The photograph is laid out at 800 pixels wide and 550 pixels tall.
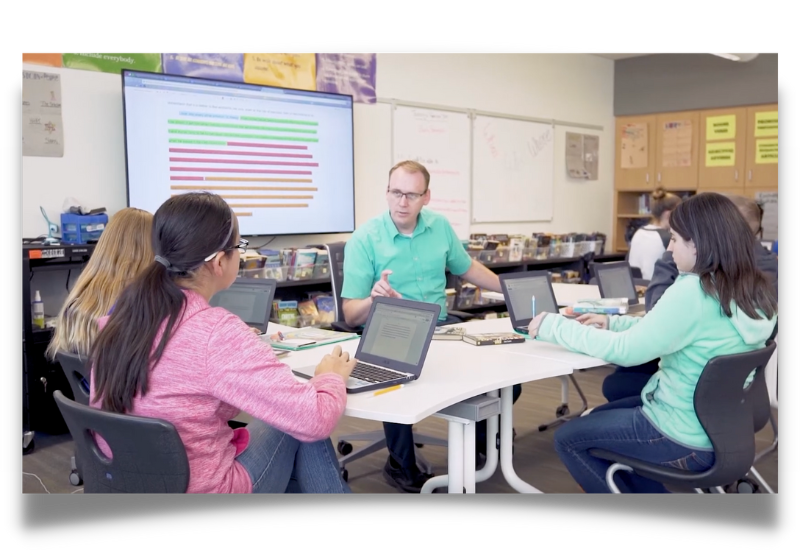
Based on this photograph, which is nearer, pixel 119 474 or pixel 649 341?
pixel 119 474

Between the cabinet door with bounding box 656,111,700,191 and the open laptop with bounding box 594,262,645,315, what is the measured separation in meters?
3.87

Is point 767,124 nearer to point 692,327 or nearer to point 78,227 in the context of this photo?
point 692,327

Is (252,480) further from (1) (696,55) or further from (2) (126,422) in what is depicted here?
(1) (696,55)

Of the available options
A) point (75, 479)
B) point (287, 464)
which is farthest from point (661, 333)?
point (75, 479)

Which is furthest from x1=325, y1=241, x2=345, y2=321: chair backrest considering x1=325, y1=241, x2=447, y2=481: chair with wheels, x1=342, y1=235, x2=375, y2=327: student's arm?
x1=342, y1=235, x2=375, y2=327: student's arm

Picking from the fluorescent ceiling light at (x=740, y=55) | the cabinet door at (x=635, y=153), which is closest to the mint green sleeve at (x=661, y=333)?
the fluorescent ceiling light at (x=740, y=55)

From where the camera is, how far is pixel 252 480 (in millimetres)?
1777

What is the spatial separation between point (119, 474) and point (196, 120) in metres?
2.95

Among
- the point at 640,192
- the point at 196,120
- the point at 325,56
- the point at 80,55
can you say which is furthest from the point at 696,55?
the point at 80,55

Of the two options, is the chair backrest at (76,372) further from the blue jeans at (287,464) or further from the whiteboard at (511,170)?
the whiteboard at (511,170)

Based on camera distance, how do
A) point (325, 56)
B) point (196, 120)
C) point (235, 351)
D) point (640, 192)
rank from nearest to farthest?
point (235, 351)
point (196, 120)
point (325, 56)
point (640, 192)

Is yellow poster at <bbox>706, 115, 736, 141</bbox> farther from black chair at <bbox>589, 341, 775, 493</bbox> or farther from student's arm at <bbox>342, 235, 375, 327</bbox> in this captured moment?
black chair at <bbox>589, 341, 775, 493</bbox>

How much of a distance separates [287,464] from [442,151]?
4.14 m

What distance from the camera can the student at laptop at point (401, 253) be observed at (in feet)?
10.4
